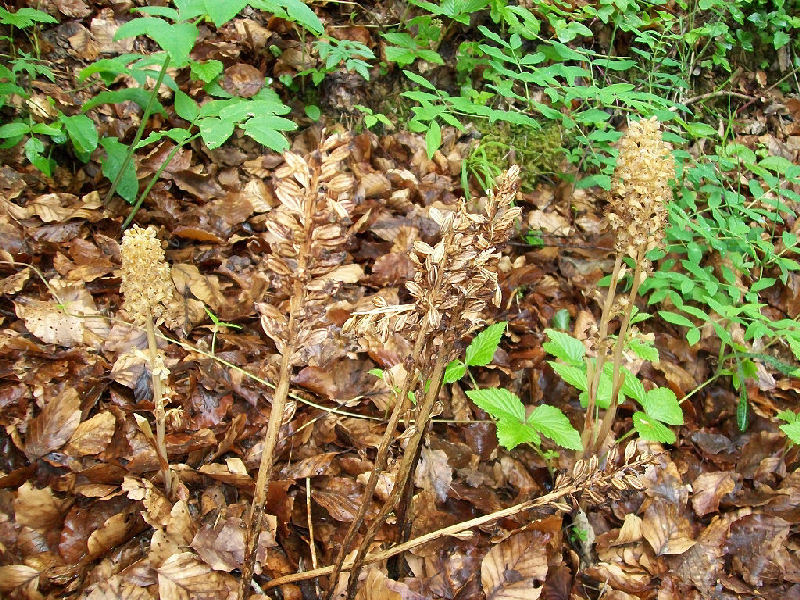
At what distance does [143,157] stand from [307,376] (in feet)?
4.59

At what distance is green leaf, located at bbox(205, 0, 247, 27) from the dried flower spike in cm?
69

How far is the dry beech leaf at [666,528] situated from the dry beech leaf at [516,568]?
0.59 meters

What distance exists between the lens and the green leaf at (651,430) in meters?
1.94

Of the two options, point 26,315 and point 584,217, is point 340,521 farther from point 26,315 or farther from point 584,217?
point 584,217

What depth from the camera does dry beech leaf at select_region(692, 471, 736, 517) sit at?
91.4 inches

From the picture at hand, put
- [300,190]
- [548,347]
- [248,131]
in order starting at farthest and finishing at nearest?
[548,347] < [248,131] < [300,190]

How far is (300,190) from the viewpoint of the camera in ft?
3.34

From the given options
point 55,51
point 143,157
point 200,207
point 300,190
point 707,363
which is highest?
point 300,190

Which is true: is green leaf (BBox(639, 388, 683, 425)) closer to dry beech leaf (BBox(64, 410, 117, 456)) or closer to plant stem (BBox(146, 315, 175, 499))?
plant stem (BBox(146, 315, 175, 499))

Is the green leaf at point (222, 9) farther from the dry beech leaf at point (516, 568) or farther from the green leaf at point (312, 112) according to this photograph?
the dry beech leaf at point (516, 568)

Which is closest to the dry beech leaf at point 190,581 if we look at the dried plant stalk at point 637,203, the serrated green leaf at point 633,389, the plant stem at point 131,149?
the dried plant stalk at point 637,203

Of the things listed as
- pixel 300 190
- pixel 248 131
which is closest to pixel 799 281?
pixel 248 131

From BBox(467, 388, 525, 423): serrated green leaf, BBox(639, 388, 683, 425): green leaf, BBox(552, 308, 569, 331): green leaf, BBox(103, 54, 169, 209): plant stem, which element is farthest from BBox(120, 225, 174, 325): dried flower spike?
BBox(552, 308, 569, 331): green leaf

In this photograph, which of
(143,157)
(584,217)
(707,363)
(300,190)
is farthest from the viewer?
(584,217)
